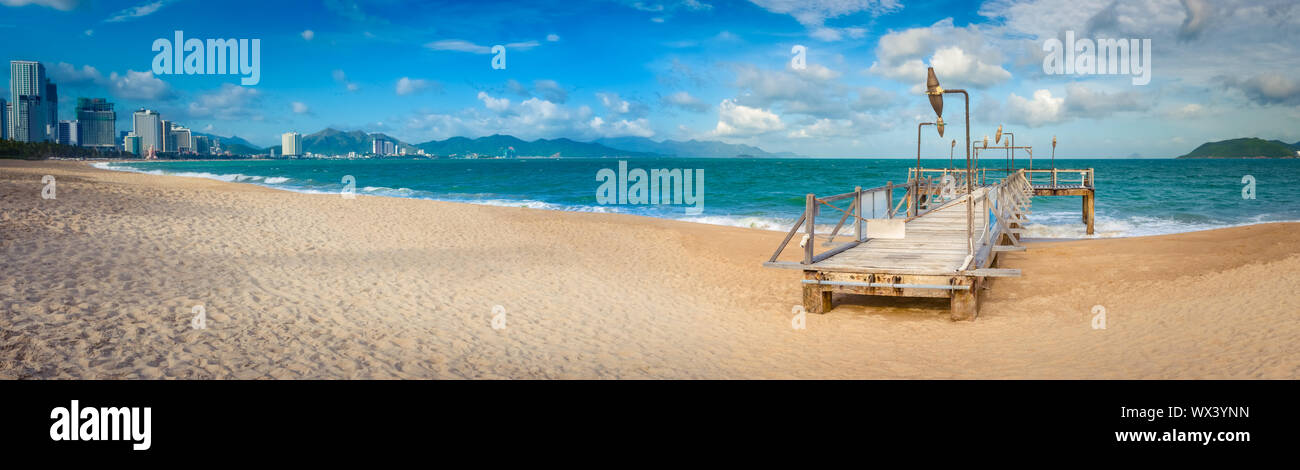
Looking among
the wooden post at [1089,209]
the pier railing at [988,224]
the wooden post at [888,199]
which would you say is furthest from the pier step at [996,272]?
the wooden post at [1089,209]

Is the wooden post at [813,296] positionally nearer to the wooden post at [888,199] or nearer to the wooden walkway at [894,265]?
the wooden walkway at [894,265]

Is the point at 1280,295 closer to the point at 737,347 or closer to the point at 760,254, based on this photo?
the point at 737,347

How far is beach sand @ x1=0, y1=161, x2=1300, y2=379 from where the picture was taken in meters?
6.67

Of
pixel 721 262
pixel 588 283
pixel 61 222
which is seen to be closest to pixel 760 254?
pixel 721 262

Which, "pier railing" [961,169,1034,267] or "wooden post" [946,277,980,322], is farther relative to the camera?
"pier railing" [961,169,1034,267]

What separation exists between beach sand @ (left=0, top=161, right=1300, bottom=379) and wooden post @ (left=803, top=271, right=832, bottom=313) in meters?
0.17

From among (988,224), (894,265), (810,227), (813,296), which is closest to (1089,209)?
(988,224)

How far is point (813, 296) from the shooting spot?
1030 cm

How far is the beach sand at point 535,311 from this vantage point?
6672mm

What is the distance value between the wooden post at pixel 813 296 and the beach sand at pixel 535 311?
169mm

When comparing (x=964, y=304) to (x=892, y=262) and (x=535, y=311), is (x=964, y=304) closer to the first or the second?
(x=892, y=262)

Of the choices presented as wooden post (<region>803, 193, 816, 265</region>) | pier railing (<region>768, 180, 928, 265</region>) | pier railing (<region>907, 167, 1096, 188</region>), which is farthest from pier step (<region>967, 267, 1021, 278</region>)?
pier railing (<region>907, 167, 1096, 188</region>)

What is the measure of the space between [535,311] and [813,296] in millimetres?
4062

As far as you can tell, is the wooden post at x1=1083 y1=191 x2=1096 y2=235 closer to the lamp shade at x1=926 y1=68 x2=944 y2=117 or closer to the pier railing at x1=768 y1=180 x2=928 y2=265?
the lamp shade at x1=926 y1=68 x2=944 y2=117
